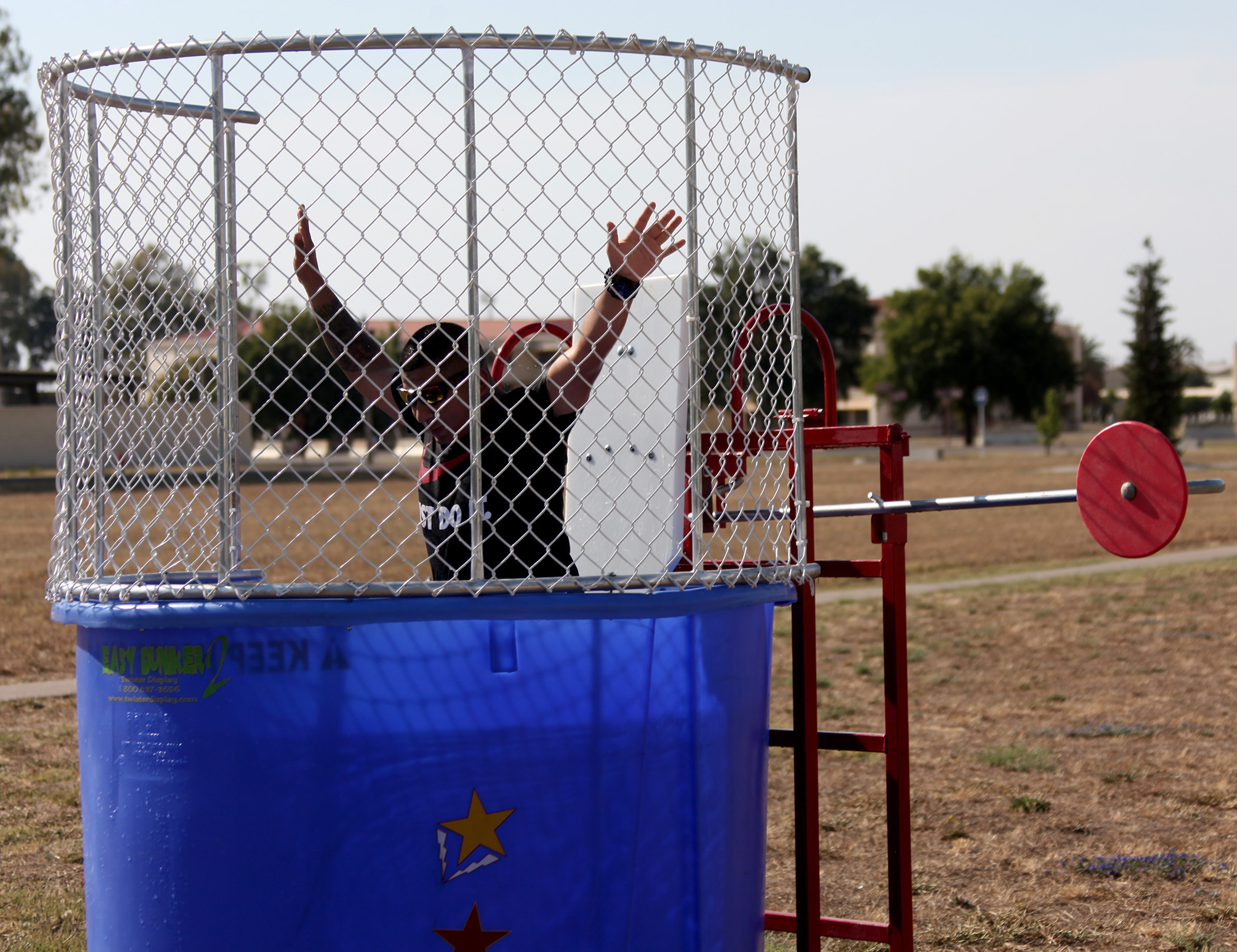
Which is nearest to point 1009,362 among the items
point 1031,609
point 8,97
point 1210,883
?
point 8,97

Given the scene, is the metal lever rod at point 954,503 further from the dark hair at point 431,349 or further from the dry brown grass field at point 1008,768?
the dry brown grass field at point 1008,768

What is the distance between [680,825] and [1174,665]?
6.63m

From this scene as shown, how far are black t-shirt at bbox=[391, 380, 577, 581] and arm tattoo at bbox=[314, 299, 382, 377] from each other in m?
0.12

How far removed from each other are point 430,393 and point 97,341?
84cm

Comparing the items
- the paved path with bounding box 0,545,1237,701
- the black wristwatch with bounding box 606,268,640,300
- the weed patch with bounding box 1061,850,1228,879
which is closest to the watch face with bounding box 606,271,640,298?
the black wristwatch with bounding box 606,268,640,300

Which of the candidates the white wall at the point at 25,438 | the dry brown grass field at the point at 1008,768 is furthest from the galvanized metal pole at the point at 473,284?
the white wall at the point at 25,438

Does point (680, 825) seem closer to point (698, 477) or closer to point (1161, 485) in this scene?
point (698, 477)

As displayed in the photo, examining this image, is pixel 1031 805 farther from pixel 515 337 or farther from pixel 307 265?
pixel 307 265

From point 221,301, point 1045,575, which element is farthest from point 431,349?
point 1045,575

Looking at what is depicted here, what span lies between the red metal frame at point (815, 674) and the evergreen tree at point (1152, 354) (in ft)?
153

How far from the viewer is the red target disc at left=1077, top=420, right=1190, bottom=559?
2.86 metres

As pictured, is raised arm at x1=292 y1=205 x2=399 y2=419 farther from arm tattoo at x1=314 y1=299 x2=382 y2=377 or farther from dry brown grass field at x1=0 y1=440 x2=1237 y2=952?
dry brown grass field at x1=0 y1=440 x2=1237 y2=952

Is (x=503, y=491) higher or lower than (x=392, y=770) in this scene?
higher

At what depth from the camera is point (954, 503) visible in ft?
10.7
